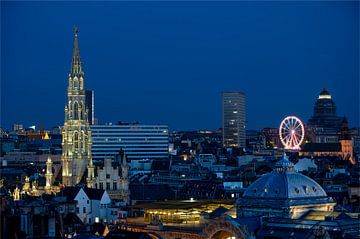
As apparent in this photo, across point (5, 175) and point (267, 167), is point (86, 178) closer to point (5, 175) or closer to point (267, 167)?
point (5, 175)

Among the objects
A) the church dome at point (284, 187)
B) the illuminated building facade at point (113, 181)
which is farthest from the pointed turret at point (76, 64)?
the church dome at point (284, 187)

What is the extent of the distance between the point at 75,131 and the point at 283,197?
53042 millimetres

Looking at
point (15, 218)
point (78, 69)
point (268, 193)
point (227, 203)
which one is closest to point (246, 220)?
point (268, 193)

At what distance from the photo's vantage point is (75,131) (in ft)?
412

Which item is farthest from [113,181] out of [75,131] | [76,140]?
[75,131]

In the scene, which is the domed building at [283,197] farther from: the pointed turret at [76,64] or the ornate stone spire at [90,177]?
the pointed turret at [76,64]

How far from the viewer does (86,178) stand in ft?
400

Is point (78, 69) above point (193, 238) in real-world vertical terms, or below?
above

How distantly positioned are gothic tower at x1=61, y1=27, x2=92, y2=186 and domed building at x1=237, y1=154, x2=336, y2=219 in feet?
155

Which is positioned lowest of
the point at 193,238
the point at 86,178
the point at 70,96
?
the point at 193,238

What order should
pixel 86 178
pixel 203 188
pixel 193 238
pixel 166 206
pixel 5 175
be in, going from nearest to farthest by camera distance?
pixel 193 238, pixel 166 206, pixel 86 178, pixel 203 188, pixel 5 175

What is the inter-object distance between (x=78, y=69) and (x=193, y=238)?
172 feet

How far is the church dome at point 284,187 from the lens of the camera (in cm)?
7888

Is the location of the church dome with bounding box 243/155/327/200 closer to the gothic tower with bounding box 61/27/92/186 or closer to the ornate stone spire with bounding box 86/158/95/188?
the ornate stone spire with bounding box 86/158/95/188
